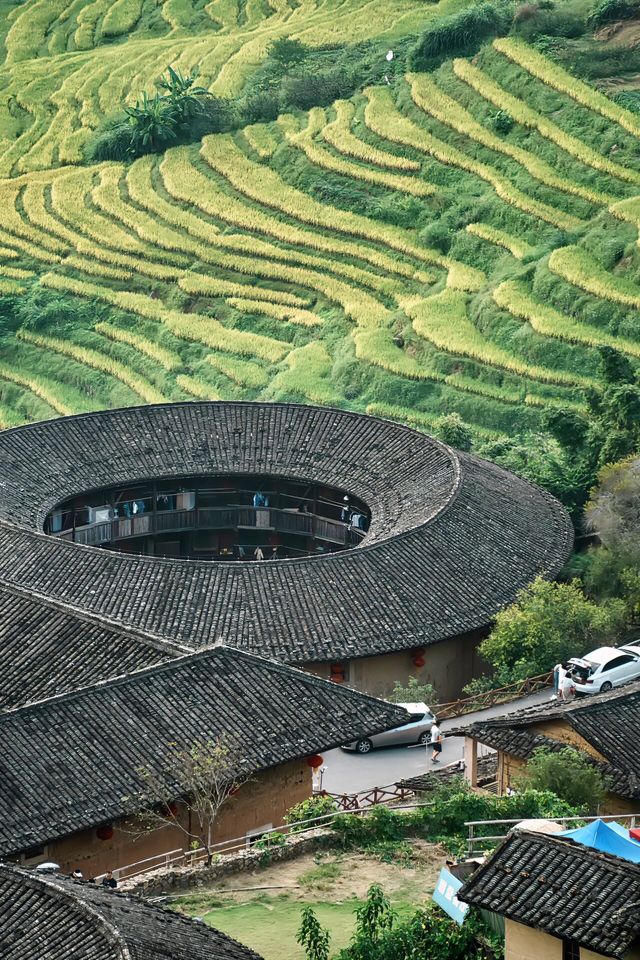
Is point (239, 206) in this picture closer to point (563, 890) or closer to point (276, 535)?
point (276, 535)

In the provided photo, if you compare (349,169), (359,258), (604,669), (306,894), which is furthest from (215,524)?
(306,894)

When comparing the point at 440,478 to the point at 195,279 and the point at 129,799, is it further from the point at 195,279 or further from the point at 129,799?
the point at 195,279

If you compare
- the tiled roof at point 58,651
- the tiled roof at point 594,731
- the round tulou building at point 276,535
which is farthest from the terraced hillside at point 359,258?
the tiled roof at point 58,651

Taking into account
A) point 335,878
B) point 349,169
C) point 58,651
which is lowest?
point 349,169

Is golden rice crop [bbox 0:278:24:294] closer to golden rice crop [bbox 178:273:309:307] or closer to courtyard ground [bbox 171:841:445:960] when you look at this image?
golden rice crop [bbox 178:273:309:307]

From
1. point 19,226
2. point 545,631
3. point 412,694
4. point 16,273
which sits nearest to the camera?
point 412,694

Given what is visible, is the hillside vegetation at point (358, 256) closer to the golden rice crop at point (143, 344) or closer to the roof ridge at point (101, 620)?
the golden rice crop at point (143, 344)
